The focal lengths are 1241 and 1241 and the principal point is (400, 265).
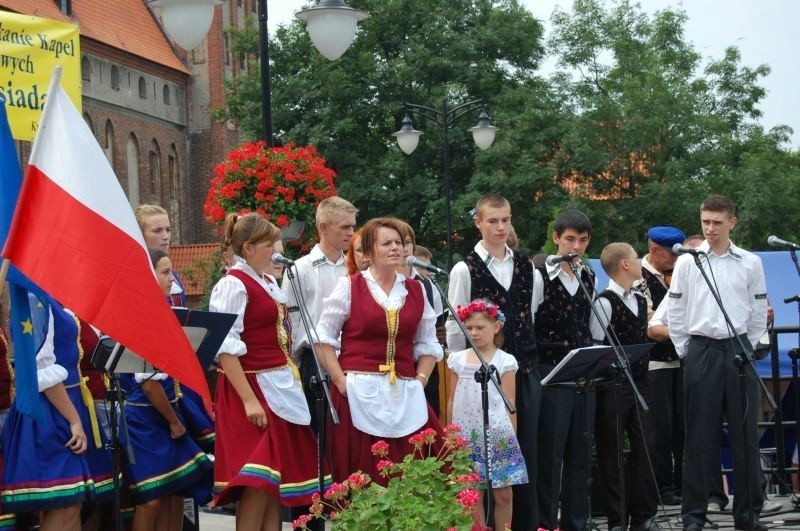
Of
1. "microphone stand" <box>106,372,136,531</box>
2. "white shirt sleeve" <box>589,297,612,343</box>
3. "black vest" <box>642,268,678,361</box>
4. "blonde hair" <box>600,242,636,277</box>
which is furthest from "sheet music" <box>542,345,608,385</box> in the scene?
"black vest" <box>642,268,678,361</box>

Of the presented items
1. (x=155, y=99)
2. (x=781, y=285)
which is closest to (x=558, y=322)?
(x=781, y=285)

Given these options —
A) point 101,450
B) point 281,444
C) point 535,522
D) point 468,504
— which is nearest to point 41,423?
point 101,450

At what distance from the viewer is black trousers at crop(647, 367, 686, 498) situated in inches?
404

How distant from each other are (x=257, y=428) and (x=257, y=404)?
6.2 inches

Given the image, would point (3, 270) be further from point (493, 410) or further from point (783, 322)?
point (783, 322)

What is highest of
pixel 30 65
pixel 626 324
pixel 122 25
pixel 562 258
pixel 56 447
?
pixel 122 25

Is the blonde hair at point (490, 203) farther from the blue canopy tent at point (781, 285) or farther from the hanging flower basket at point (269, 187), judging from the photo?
the blue canopy tent at point (781, 285)

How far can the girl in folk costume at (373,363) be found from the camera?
731 cm

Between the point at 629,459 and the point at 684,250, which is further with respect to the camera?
the point at 629,459

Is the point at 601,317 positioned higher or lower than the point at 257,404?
higher

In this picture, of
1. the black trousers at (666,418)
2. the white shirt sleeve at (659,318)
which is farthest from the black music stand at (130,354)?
the black trousers at (666,418)

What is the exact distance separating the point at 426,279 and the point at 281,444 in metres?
2.41

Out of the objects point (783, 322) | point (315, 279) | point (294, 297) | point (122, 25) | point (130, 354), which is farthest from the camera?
point (122, 25)

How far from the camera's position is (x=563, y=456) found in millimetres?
8508
